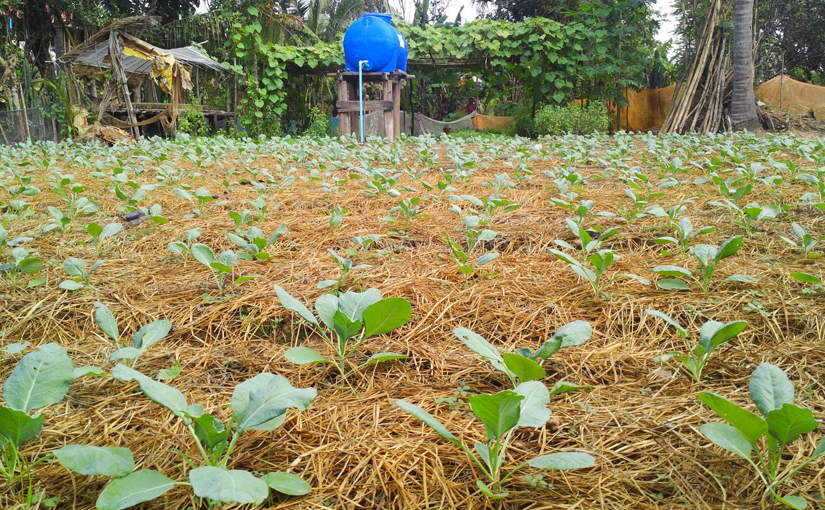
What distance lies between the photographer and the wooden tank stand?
9.91 m

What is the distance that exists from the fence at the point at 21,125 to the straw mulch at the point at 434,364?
10.1m

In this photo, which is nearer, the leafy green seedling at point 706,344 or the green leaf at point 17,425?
the green leaf at point 17,425

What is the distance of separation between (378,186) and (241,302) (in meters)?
1.81

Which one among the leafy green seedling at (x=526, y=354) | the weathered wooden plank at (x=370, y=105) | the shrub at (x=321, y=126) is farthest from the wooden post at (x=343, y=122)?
the leafy green seedling at (x=526, y=354)

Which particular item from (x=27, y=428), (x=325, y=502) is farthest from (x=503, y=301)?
(x=27, y=428)

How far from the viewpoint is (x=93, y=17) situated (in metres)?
15.3

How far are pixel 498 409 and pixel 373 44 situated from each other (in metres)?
10.1

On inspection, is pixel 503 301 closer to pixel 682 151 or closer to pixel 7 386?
pixel 7 386

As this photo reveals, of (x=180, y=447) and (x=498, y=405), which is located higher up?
(x=498, y=405)

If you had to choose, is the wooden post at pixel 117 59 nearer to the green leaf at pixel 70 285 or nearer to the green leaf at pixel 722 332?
the green leaf at pixel 70 285

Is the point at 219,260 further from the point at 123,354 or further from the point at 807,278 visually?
the point at 807,278

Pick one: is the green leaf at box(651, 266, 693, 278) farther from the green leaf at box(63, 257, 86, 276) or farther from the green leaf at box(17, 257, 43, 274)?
the green leaf at box(17, 257, 43, 274)

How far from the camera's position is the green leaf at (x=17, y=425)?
93 cm

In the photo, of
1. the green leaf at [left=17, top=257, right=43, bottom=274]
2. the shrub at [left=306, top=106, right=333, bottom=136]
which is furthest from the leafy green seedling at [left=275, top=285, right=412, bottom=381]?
the shrub at [left=306, top=106, right=333, bottom=136]
